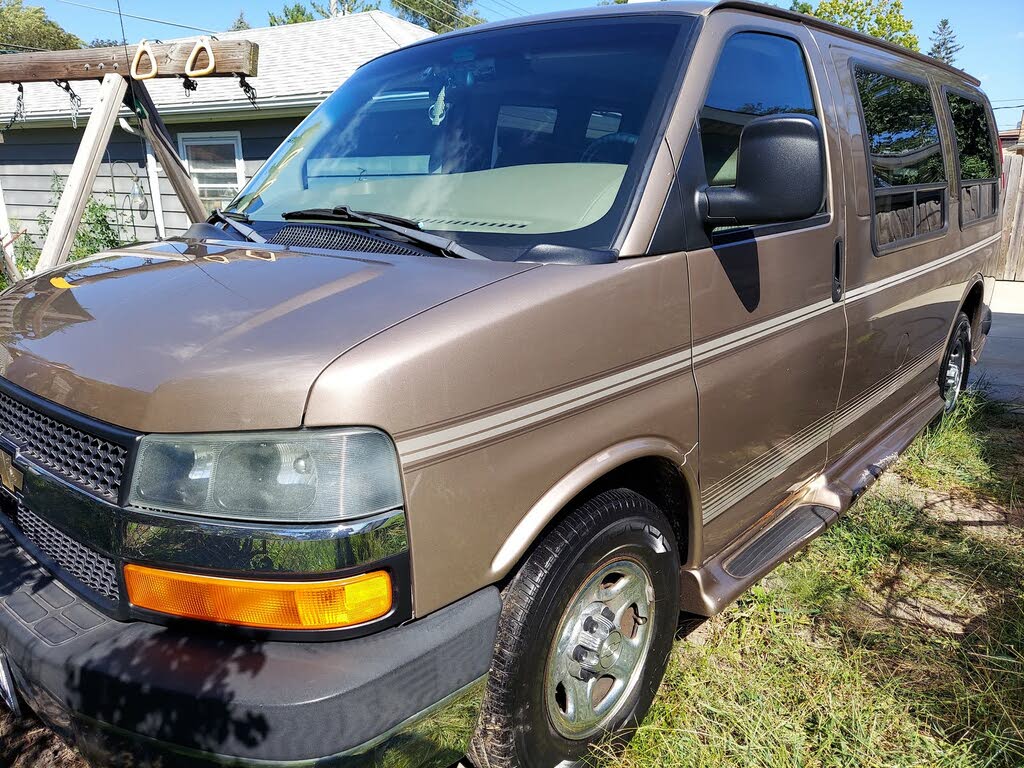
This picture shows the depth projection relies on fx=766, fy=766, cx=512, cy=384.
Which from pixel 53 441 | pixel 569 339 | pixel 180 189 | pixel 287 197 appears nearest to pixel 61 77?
pixel 180 189

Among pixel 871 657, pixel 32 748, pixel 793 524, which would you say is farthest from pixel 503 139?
pixel 32 748

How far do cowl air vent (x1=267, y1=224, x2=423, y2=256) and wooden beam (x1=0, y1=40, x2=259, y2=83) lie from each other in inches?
171

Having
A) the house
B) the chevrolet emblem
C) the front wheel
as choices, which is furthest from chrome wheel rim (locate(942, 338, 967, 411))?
the house

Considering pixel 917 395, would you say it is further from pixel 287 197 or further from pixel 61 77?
pixel 61 77

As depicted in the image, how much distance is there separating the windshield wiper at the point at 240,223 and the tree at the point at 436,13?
168 ft

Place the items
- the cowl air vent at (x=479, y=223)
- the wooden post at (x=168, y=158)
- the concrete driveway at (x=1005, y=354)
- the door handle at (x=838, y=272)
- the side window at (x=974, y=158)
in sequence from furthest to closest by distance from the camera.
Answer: the wooden post at (x=168, y=158) < the concrete driveway at (x=1005, y=354) < the side window at (x=974, y=158) < the door handle at (x=838, y=272) < the cowl air vent at (x=479, y=223)

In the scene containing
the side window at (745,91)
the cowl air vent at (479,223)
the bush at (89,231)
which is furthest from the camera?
the bush at (89,231)

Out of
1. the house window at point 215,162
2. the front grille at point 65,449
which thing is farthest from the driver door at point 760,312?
the house window at point 215,162

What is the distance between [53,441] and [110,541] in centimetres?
35

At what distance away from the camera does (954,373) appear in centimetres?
524

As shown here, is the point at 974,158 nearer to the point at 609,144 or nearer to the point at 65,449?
the point at 609,144

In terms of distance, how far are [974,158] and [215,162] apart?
1044 cm

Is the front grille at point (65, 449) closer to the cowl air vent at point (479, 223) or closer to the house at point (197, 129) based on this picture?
the cowl air vent at point (479, 223)

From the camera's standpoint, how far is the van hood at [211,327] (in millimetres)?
1526
